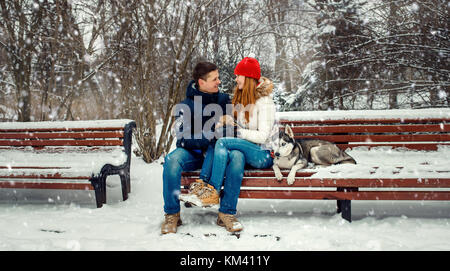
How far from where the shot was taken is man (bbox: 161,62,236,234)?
3.00m

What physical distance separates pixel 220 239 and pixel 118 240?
0.95 meters

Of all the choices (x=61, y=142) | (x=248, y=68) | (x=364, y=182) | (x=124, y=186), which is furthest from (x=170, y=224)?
(x=61, y=142)

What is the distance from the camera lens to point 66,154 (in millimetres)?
4543

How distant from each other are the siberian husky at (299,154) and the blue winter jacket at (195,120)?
0.72 metres

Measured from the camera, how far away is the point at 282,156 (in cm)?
317

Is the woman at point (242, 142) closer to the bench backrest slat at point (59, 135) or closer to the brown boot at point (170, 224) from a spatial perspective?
the brown boot at point (170, 224)

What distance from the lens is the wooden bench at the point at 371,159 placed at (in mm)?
2980

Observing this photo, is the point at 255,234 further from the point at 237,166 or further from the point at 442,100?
the point at 442,100

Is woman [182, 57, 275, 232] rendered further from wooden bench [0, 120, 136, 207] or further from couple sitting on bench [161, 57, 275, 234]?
wooden bench [0, 120, 136, 207]

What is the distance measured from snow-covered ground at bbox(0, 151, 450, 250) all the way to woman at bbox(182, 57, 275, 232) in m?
0.31

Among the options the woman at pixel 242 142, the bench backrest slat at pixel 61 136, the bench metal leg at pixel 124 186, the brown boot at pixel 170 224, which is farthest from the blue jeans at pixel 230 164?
the bench backrest slat at pixel 61 136

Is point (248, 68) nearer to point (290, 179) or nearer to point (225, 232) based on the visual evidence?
point (290, 179)

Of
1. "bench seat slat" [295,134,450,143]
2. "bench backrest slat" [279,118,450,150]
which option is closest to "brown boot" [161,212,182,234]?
"bench backrest slat" [279,118,450,150]
